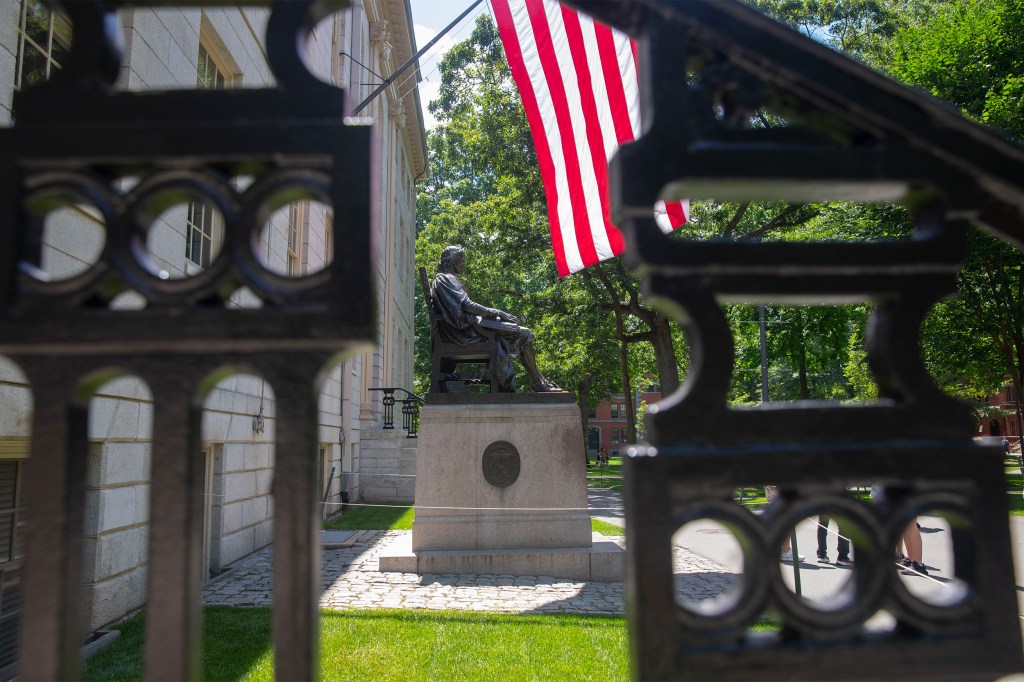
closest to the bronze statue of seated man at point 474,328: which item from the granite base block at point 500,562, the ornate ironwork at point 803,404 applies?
the granite base block at point 500,562

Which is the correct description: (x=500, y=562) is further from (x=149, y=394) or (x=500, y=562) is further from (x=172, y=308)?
(x=172, y=308)

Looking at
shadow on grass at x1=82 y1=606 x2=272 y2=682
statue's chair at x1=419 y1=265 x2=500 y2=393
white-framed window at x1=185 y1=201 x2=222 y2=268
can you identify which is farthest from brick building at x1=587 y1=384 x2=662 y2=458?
shadow on grass at x1=82 y1=606 x2=272 y2=682

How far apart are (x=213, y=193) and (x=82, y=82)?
30 cm

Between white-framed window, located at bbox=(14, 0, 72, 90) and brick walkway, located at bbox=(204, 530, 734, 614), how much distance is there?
17.5ft

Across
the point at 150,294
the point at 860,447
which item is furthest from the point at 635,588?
the point at 150,294

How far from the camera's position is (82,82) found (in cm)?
118

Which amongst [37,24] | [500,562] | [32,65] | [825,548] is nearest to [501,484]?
[500,562]

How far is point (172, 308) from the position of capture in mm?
1137

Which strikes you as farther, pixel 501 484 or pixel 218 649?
pixel 501 484

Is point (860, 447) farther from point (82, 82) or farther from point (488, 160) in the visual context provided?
point (488, 160)

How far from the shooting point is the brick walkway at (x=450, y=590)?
24.1ft

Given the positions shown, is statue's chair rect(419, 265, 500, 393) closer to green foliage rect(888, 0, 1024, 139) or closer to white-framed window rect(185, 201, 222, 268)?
white-framed window rect(185, 201, 222, 268)

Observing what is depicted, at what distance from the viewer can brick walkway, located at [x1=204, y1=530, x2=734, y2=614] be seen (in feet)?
24.1

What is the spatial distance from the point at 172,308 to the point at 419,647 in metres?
5.18
